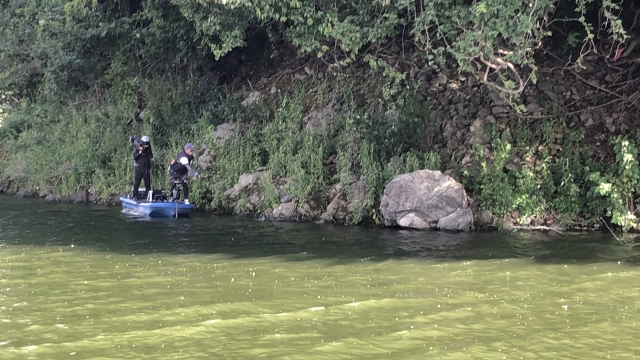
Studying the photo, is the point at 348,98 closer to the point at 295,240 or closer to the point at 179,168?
the point at 179,168

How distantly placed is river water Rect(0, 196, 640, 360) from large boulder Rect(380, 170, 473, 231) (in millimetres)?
562

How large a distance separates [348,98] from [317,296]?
10.7 m

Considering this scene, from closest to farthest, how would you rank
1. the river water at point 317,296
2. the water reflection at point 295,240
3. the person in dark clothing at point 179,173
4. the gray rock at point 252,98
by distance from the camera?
1. the river water at point 317,296
2. the water reflection at point 295,240
3. the person in dark clothing at point 179,173
4. the gray rock at point 252,98

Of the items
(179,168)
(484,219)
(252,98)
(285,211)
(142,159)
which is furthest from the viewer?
(252,98)

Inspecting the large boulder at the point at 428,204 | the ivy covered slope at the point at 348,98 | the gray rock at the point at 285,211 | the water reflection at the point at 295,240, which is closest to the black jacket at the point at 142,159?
the ivy covered slope at the point at 348,98

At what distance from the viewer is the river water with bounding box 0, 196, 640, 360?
19.5 ft

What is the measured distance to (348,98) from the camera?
58.0 feet

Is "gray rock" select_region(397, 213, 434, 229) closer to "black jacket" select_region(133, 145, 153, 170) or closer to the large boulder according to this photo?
the large boulder

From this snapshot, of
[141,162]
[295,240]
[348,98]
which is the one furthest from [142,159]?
[295,240]

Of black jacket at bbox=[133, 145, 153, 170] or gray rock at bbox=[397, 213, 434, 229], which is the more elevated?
black jacket at bbox=[133, 145, 153, 170]

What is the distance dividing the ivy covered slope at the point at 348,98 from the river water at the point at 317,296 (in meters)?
2.09

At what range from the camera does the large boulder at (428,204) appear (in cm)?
1263

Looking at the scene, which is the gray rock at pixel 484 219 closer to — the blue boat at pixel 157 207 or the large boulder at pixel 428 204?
the large boulder at pixel 428 204

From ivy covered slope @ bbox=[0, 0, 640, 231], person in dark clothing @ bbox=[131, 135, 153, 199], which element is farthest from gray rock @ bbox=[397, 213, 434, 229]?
person in dark clothing @ bbox=[131, 135, 153, 199]
